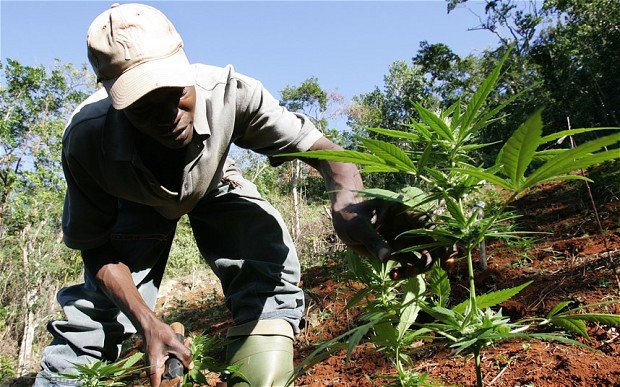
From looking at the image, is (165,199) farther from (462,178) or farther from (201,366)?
(462,178)

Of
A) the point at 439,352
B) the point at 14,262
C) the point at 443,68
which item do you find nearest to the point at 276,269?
the point at 439,352

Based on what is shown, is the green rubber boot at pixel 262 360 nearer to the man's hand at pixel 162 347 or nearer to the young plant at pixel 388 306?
the man's hand at pixel 162 347

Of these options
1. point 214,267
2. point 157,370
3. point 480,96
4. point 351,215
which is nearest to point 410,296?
point 351,215

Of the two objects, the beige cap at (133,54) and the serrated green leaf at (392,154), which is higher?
the beige cap at (133,54)

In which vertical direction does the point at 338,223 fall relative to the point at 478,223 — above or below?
above

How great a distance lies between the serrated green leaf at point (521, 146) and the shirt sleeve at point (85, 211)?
1.54 metres

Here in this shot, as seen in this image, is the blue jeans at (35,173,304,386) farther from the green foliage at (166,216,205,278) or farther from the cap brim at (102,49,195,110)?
the green foliage at (166,216,205,278)

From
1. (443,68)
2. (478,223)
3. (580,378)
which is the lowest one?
(580,378)

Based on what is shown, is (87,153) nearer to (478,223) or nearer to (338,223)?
(338,223)

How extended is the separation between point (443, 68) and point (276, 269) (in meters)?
16.4

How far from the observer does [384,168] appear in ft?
3.13

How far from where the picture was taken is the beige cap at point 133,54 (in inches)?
57.4

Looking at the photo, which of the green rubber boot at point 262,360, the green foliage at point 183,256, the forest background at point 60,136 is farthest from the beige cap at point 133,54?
the green foliage at point 183,256

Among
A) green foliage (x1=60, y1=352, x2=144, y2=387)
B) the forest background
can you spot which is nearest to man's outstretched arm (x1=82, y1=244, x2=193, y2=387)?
green foliage (x1=60, y1=352, x2=144, y2=387)
